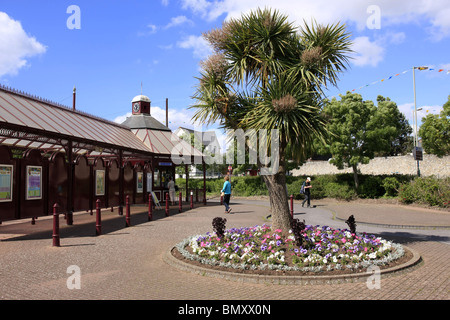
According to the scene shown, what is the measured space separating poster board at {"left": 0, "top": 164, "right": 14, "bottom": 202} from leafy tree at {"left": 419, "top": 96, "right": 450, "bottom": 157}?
98.5ft

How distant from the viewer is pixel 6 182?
980cm

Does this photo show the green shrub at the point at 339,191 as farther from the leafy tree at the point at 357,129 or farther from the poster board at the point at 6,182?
the poster board at the point at 6,182

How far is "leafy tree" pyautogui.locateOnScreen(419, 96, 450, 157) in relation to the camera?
28.2m

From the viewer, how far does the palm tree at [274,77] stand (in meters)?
7.34

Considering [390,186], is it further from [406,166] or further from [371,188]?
[406,166]

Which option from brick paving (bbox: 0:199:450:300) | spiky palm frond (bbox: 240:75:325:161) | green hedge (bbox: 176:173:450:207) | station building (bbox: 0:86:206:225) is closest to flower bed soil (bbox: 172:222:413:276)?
brick paving (bbox: 0:199:450:300)

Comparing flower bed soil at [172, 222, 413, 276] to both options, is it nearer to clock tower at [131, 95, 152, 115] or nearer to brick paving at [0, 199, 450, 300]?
brick paving at [0, 199, 450, 300]

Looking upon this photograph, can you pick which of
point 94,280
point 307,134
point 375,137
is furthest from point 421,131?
point 94,280

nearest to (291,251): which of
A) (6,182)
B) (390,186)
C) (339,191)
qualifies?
(6,182)

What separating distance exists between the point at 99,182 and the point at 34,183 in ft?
12.6

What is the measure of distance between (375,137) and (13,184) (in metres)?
21.4
